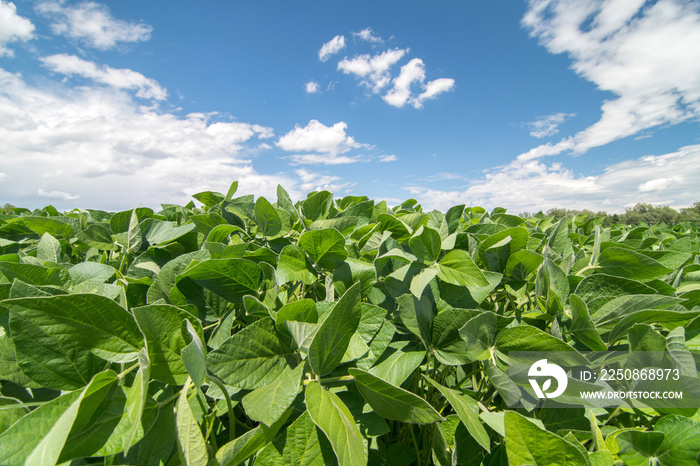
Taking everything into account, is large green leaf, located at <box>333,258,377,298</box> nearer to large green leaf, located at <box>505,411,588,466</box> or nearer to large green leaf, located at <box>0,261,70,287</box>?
large green leaf, located at <box>505,411,588,466</box>

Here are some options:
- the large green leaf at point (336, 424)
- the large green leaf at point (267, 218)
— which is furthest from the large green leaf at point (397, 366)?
the large green leaf at point (267, 218)

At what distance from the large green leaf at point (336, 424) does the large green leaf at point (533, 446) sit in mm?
294

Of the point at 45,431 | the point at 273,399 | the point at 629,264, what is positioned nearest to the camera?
the point at 45,431

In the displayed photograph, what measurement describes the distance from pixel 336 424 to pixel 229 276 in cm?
44

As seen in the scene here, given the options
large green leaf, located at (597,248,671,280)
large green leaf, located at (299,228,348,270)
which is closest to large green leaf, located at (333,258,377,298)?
large green leaf, located at (299,228,348,270)

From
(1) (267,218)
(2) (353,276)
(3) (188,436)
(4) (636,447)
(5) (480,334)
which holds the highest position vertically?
(1) (267,218)

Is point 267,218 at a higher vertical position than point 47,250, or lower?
higher

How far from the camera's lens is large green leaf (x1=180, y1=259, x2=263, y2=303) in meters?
0.81

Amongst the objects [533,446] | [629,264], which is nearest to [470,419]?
[533,446]

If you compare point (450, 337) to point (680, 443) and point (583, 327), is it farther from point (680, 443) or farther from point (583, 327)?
point (680, 443)

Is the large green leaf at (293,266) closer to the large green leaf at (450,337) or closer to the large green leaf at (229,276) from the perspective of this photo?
the large green leaf at (229,276)

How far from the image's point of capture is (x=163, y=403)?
2.25 ft

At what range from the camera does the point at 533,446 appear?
652 mm

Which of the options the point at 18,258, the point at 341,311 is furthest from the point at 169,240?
the point at 341,311
